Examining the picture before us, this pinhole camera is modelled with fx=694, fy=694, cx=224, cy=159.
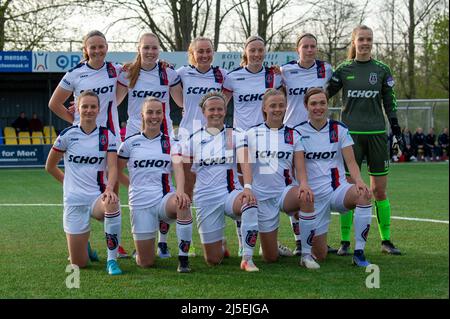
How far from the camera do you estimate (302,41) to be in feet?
22.6

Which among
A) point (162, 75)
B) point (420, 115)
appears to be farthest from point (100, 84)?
point (420, 115)

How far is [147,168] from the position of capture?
609 centimetres

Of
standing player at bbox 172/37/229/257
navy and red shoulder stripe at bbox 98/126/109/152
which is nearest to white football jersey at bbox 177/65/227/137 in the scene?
standing player at bbox 172/37/229/257

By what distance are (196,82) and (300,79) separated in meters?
1.05

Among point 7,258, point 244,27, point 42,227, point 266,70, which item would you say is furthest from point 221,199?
point 244,27

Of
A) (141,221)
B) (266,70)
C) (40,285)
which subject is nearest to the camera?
(40,285)

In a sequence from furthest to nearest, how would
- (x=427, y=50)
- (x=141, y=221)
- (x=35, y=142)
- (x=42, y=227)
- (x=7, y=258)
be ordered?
(x=427, y=50)
(x=35, y=142)
(x=42, y=227)
(x=7, y=258)
(x=141, y=221)

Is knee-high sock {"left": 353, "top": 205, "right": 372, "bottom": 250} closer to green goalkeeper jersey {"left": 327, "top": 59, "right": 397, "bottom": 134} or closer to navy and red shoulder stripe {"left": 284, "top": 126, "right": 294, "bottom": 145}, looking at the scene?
navy and red shoulder stripe {"left": 284, "top": 126, "right": 294, "bottom": 145}

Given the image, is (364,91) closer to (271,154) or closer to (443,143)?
(271,154)

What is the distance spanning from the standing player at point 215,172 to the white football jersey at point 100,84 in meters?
1.06

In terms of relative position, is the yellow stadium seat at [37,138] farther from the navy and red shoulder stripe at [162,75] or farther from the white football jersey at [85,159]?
the white football jersey at [85,159]

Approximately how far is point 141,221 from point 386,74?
289 centimetres

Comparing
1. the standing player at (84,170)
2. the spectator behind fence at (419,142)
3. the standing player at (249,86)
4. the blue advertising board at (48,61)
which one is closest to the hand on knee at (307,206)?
the standing player at (249,86)

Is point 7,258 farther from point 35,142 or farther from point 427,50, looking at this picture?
point 427,50
